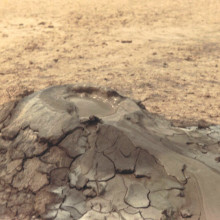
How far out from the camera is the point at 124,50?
6.61m

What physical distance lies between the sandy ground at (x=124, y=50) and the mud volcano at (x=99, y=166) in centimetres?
127

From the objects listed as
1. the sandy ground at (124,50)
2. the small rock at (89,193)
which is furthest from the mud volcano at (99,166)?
the sandy ground at (124,50)

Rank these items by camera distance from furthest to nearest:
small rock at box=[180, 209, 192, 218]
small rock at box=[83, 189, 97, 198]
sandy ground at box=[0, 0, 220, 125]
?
sandy ground at box=[0, 0, 220, 125] < small rock at box=[83, 189, 97, 198] < small rock at box=[180, 209, 192, 218]

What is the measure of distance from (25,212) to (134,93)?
2.72 meters

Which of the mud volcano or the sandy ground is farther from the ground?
the mud volcano

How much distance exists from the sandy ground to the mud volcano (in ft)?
4.15

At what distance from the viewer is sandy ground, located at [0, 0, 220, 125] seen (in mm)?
4891

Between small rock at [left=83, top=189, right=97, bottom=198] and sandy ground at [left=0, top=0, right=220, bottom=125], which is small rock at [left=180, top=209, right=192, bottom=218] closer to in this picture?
small rock at [left=83, top=189, right=97, bottom=198]

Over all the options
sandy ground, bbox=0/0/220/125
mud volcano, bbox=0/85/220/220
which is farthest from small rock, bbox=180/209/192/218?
sandy ground, bbox=0/0/220/125

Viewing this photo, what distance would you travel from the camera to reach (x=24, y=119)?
114 inches

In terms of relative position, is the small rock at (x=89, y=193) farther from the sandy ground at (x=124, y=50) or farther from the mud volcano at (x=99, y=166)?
the sandy ground at (x=124, y=50)

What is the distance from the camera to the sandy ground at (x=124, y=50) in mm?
4891

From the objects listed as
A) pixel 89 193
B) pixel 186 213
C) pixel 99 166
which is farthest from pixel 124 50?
pixel 186 213

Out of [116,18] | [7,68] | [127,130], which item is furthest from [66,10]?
[127,130]
